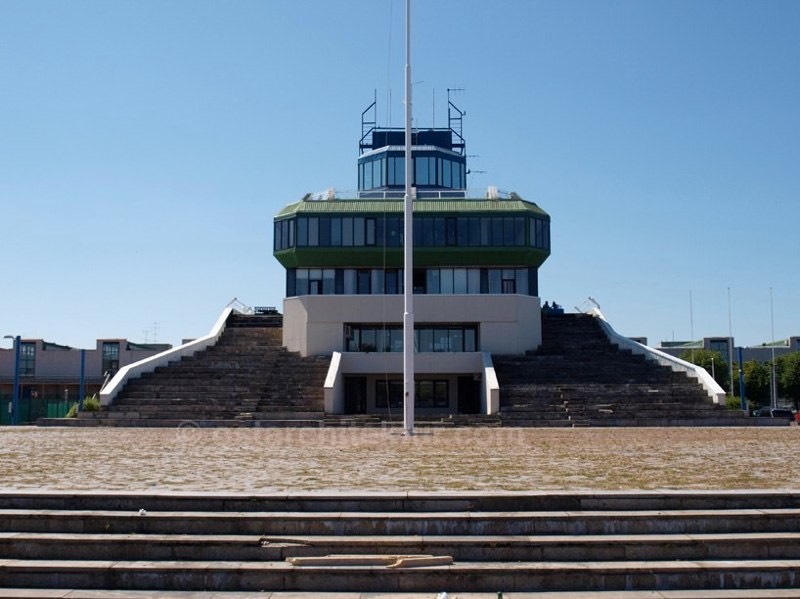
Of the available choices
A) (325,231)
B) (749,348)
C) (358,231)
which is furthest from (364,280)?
(749,348)

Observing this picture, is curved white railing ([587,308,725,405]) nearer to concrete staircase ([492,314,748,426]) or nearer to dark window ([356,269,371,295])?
concrete staircase ([492,314,748,426])

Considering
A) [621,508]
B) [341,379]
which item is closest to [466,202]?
[341,379]

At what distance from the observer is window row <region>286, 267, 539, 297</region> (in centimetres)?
4984

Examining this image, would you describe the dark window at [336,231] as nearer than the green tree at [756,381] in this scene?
Yes

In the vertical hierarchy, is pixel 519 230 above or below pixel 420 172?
below

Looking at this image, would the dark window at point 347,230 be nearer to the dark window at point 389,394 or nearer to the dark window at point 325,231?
the dark window at point 325,231

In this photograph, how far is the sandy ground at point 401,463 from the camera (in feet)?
40.2

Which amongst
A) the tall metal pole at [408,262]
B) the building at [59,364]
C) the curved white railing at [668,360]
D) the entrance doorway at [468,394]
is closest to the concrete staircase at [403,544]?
the tall metal pole at [408,262]

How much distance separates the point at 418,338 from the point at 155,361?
43.6ft

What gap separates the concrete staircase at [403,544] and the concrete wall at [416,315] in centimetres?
3554

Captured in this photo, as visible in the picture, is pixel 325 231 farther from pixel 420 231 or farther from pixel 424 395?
pixel 424 395

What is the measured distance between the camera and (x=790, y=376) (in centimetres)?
7356

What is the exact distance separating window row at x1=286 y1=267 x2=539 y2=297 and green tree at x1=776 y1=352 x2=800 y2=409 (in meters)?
34.4

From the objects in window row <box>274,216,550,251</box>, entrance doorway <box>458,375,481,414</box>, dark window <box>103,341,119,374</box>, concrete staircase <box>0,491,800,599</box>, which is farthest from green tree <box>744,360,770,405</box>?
concrete staircase <box>0,491,800,599</box>
